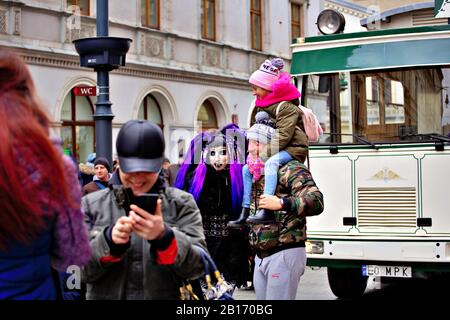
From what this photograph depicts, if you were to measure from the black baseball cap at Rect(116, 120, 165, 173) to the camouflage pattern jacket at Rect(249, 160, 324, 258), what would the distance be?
225 centimetres

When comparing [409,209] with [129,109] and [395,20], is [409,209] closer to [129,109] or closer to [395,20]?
[395,20]

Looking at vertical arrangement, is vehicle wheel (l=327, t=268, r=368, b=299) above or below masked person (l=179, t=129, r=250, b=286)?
below

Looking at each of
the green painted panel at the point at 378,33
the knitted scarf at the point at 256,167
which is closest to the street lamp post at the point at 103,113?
the green painted panel at the point at 378,33

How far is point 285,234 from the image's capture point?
20.0 feet

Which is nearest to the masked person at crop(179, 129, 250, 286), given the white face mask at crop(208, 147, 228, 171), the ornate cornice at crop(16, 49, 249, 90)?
the white face mask at crop(208, 147, 228, 171)

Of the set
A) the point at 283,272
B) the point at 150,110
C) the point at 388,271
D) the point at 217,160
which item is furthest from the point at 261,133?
the point at 150,110

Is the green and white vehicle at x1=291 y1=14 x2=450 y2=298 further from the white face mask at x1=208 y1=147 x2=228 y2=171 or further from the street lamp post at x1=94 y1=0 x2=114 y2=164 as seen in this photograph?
the street lamp post at x1=94 y1=0 x2=114 y2=164

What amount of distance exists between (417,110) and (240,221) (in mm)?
3467

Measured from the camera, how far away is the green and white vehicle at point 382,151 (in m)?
9.54

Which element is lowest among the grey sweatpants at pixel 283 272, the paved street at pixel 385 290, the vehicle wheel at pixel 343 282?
the paved street at pixel 385 290

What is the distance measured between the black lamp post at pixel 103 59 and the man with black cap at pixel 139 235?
8.92 m

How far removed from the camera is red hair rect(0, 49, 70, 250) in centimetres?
311

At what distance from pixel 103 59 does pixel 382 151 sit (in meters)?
4.67

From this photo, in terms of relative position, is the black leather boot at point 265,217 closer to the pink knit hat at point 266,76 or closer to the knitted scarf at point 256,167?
the knitted scarf at point 256,167
